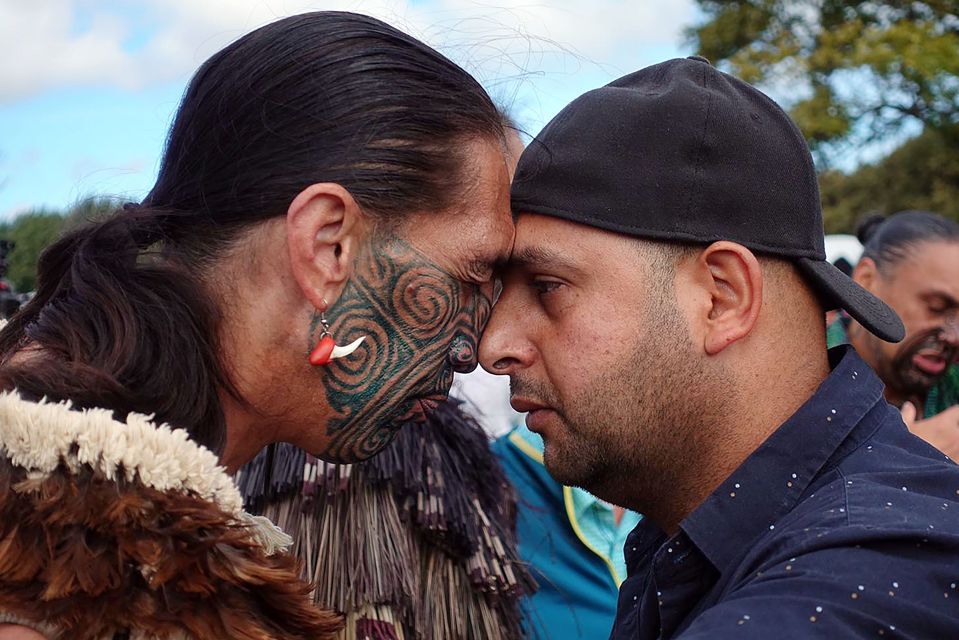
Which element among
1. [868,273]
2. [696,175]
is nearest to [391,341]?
[696,175]

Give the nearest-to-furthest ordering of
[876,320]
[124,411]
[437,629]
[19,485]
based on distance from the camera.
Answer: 1. [19,485]
2. [124,411]
3. [876,320]
4. [437,629]

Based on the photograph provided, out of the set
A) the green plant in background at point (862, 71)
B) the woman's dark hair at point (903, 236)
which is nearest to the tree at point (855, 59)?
the green plant in background at point (862, 71)

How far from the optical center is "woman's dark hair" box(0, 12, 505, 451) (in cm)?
208

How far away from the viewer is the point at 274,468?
2914 mm

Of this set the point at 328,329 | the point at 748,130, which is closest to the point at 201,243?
the point at 328,329

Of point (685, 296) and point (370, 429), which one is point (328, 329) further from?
point (685, 296)

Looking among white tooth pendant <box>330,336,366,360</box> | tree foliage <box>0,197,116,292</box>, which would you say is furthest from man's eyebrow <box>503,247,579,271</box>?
tree foliage <box>0,197,116,292</box>

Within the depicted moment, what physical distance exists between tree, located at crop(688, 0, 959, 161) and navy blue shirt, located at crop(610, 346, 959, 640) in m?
15.9

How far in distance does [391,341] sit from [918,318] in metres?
3.78

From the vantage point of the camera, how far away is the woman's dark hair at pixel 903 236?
546cm

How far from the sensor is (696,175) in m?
2.22

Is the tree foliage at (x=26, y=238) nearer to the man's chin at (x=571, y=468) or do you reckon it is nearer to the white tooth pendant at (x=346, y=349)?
the white tooth pendant at (x=346, y=349)

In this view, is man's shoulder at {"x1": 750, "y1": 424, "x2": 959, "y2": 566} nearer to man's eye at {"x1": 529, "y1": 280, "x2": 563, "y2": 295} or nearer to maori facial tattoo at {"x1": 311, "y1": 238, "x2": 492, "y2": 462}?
man's eye at {"x1": 529, "y1": 280, "x2": 563, "y2": 295}

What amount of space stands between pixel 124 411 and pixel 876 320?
160 centimetres
